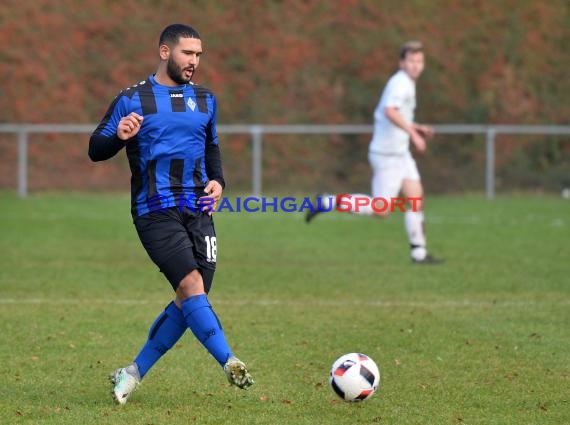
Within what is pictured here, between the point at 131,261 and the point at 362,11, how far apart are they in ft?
54.2

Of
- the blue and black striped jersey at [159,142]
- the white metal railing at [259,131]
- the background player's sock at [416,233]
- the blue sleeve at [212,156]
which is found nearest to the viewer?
the blue and black striped jersey at [159,142]

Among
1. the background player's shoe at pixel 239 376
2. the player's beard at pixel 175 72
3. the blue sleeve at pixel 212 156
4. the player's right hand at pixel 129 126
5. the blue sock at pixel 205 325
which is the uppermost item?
the player's beard at pixel 175 72

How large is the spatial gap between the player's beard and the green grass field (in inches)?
70.3

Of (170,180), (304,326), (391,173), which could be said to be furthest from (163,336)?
(391,173)

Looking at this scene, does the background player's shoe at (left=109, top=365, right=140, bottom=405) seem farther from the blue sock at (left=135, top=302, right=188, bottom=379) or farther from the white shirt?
the white shirt

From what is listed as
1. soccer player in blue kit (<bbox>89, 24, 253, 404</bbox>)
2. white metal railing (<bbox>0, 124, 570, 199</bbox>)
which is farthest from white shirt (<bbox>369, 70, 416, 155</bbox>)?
white metal railing (<bbox>0, 124, 570, 199</bbox>)

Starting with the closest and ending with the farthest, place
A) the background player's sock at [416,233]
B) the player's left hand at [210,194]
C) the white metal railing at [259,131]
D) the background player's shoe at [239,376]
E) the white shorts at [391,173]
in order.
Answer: the background player's shoe at [239,376] < the player's left hand at [210,194] < the background player's sock at [416,233] < the white shorts at [391,173] < the white metal railing at [259,131]

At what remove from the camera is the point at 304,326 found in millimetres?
8961

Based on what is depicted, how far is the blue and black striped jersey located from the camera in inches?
250

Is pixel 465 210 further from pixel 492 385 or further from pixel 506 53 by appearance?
pixel 492 385

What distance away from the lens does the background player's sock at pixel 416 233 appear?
42.8 ft

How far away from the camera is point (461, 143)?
86.6ft

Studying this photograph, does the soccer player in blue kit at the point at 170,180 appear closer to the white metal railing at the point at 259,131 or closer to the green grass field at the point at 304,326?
the green grass field at the point at 304,326

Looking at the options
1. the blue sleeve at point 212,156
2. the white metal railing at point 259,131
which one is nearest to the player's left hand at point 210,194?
the blue sleeve at point 212,156
